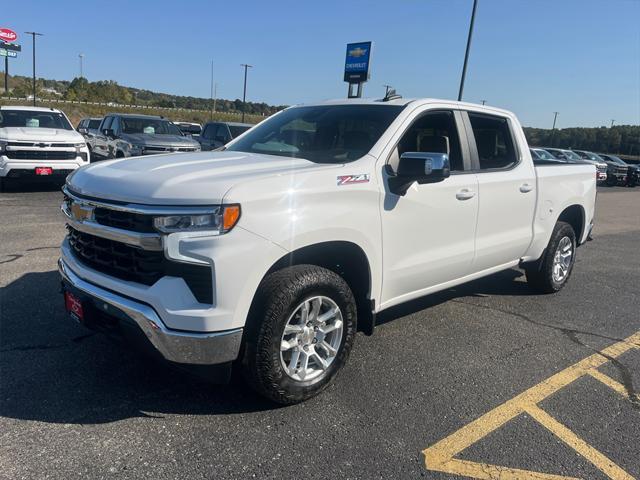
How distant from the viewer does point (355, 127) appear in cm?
397

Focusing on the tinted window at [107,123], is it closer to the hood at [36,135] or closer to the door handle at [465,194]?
the hood at [36,135]

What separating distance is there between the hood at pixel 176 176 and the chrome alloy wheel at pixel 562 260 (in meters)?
3.63

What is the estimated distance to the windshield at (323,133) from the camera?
12.2ft

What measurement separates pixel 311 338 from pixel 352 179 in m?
1.02

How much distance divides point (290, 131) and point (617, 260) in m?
6.56

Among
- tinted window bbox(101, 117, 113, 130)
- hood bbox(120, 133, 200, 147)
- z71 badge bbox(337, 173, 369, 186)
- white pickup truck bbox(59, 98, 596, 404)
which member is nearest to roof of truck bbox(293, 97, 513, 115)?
white pickup truck bbox(59, 98, 596, 404)

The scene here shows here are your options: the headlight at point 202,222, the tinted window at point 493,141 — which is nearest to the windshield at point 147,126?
the tinted window at point 493,141

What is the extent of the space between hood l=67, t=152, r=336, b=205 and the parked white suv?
852cm

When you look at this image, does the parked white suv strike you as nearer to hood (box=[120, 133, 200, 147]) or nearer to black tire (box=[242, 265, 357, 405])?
hood (box=[120, 133, 200, 147])

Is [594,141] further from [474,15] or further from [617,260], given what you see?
[617,260]

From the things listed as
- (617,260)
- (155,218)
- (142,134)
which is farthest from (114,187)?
(142,134)

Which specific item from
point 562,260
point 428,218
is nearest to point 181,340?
point 428,218

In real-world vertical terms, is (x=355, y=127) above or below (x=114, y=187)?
above

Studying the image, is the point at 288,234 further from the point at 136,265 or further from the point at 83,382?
the point at 83,382
